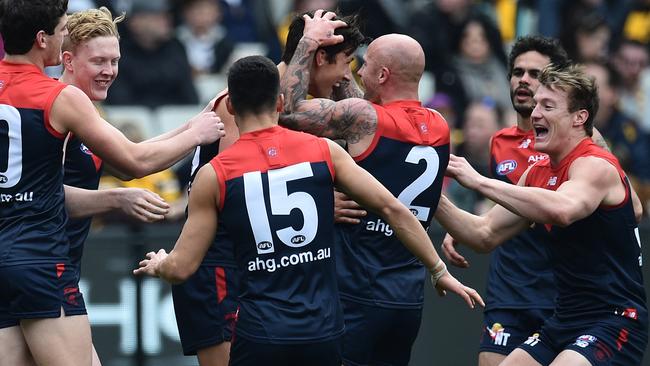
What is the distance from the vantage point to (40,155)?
7.40 m

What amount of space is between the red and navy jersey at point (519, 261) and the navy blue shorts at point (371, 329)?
1.18m

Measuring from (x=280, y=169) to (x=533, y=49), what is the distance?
348cm

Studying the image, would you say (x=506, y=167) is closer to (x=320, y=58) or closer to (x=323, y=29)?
(x=320, y=58)

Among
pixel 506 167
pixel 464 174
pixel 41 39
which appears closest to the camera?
pixel 41 39

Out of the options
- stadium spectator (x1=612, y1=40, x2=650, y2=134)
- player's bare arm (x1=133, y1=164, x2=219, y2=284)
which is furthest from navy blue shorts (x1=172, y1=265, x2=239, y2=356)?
stadium spectator (x1=612, y1=40, x2=650, y2=134)

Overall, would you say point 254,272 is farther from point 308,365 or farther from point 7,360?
point 7,360

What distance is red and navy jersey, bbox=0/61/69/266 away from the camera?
7332 mm

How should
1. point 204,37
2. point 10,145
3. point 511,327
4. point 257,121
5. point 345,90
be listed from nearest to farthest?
point 257,121
point 10,145
point 345,90
point 511,327
point 204,37

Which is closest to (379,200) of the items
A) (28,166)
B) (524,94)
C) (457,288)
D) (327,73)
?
(457,288)


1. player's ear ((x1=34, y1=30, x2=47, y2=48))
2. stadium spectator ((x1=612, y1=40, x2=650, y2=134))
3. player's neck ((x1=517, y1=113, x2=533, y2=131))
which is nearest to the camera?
player's ear ((x1=34, y1=30, x2=47, y2=48))

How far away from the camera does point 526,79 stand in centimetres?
969

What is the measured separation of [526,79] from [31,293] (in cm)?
420

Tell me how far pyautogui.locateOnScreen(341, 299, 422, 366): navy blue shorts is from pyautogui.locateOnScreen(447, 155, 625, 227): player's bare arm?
101 cm

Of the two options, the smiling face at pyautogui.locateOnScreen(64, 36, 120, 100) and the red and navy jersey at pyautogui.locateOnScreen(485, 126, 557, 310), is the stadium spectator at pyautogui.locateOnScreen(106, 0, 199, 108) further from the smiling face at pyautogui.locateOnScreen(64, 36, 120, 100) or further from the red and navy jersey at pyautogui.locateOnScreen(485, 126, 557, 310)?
the smiling face at pyautogui.locateOnScreen(64, 36, 120, 100)
